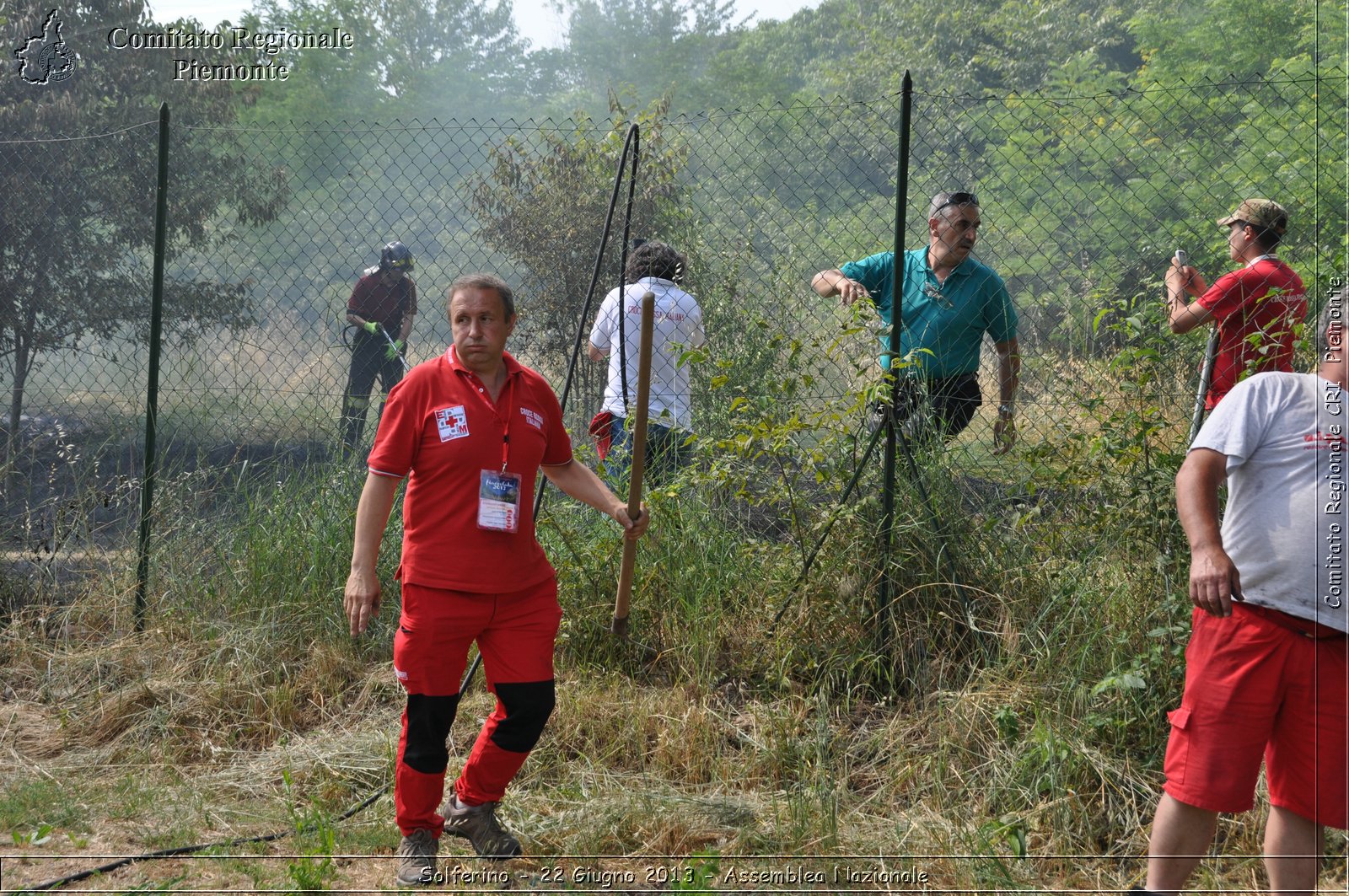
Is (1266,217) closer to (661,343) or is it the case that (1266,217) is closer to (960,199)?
(960,199)

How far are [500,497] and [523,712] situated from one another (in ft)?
2.14

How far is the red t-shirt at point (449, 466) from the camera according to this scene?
10.7ft

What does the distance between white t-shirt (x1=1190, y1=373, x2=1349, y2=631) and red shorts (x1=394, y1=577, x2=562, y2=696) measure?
6.33 ft

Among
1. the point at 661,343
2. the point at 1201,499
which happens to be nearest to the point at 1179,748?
the point at 1201,499

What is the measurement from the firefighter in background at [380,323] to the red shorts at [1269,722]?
3.96 m

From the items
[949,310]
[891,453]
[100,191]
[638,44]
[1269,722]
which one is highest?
[638,44]

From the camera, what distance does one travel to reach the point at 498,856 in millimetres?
3496

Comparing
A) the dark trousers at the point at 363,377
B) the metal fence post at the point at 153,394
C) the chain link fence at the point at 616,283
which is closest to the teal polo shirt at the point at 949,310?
the chain link fence at the point at 616,283

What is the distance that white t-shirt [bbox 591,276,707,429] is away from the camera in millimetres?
5305

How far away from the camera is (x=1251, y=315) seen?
3.94 metres

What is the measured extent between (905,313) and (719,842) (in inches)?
91.9

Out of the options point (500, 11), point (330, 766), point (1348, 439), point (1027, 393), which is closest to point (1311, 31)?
point (1027, 393)

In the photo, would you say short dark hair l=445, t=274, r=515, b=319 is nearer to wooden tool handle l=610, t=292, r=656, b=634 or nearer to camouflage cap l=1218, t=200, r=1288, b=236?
wooden tool handle l=610, t=292, r=656, b=634

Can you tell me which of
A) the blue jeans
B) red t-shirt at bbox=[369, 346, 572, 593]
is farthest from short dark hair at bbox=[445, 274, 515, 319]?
the blue jeans
